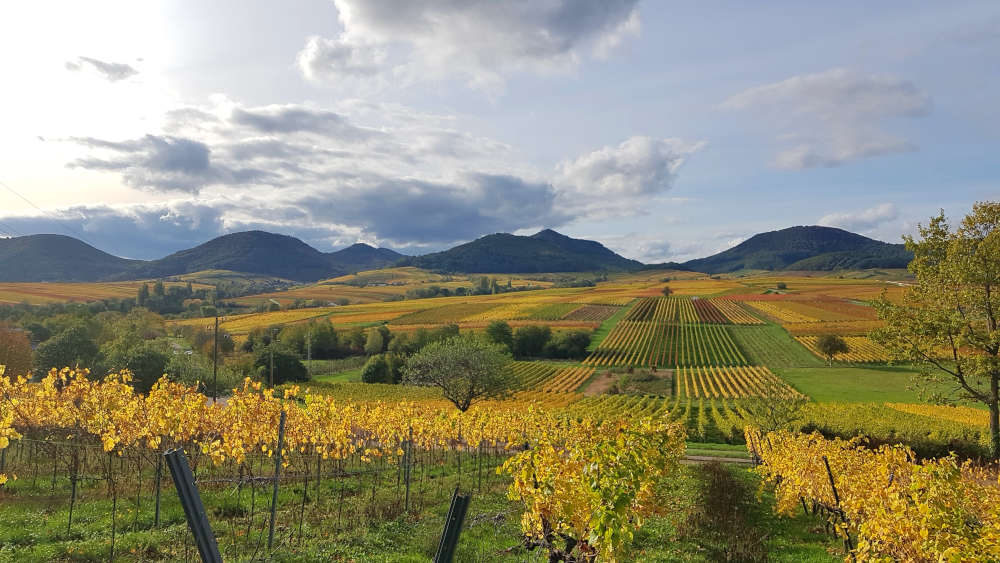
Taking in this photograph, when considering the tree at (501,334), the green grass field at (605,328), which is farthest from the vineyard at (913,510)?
the green grass field at (605,328)

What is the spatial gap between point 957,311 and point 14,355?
61302 millimetres

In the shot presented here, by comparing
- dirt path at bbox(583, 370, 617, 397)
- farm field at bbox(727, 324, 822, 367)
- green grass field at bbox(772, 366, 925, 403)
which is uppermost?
farm field at bbox(727, 324, 822, 367)

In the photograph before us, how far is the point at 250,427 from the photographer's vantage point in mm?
13742

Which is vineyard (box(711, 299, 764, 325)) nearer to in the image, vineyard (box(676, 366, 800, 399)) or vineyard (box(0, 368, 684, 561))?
vineyard (box(676, 366, 800, 399))

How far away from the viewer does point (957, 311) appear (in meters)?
22.1

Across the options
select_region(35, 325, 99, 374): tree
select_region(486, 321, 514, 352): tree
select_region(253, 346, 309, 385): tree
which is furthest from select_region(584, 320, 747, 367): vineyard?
select_region(35, 325, 99, 374): tree

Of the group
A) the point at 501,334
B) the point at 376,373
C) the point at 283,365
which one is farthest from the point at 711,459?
the point at 501,334

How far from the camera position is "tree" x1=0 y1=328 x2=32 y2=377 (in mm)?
36875

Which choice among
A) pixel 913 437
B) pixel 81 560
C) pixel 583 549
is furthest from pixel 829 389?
pixel 81 560

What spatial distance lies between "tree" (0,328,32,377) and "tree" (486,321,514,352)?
63638mm

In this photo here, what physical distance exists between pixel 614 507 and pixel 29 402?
2248 cm

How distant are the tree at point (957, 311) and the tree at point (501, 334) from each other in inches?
2814

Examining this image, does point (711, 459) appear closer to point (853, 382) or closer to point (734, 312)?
point (853, 382)

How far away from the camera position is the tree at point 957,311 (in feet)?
70.2
